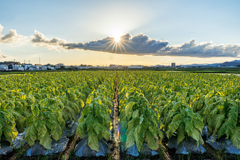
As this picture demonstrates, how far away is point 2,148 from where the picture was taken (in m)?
4.48

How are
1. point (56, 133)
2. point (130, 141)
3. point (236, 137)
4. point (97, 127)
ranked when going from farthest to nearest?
point (56, 133), point (236, 137), point (130, 141), point (97, 127)

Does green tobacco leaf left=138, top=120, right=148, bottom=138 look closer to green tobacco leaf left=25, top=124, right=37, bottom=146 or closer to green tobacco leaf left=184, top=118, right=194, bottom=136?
green tobacco leaf left=184, top=118, right=194, bottom=136

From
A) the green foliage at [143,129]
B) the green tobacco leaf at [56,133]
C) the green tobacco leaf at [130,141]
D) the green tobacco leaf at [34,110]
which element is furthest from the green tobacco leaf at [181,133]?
the green tobacco leaf at [34,110]

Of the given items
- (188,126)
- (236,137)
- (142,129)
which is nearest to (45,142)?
(142,129)

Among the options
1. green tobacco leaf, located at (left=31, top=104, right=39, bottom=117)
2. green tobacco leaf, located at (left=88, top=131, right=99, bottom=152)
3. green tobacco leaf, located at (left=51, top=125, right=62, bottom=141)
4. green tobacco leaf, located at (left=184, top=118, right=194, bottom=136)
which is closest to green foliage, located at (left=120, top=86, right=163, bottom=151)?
green tobacco leaf, located at (left=184, top=118, right=194, bottom=136)

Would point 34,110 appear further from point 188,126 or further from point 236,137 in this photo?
point 236,137

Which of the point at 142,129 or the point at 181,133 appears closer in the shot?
the point at 142,129

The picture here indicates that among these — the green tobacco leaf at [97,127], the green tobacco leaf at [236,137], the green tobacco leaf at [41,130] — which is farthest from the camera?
the green tobacco leaf at [236,137]

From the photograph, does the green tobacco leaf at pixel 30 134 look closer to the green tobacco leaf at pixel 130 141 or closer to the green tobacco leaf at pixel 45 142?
the green tobacco leaf at pixel 45 142

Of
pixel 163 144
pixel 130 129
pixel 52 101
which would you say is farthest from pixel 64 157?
pixel 163 144

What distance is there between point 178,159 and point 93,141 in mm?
2759

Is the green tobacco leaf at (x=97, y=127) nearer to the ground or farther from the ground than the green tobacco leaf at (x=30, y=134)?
farther from the ground

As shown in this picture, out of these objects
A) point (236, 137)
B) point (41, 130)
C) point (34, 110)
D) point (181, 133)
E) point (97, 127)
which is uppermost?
point (34, 110)

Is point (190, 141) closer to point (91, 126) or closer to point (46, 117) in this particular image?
point (91, 126)
